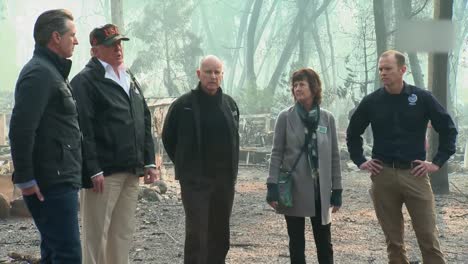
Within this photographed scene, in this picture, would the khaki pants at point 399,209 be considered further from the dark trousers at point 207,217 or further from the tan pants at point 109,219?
the tan pants at point 109,219

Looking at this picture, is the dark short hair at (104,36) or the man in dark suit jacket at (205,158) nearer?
the dark short hair at (104,36)

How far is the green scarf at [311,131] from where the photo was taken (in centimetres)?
557

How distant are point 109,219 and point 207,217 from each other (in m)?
0.92

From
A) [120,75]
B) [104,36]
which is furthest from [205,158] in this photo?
[104,36]

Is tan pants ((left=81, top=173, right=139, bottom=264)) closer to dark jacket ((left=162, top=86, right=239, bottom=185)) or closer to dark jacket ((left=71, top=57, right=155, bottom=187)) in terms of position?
dark jacket ((left=71, top=57, right=155, bottom=187))

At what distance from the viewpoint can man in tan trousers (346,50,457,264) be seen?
5.52m

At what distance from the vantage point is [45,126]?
415 centimetres

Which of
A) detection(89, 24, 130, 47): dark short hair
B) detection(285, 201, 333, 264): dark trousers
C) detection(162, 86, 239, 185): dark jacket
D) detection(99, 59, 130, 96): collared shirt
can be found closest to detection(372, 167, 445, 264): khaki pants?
detection(285, 201, 333, 264): dark trousers

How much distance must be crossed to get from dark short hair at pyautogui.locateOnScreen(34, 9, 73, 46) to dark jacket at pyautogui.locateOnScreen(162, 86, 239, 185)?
1605mm

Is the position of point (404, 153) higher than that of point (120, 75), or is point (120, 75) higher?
point (120, 75)

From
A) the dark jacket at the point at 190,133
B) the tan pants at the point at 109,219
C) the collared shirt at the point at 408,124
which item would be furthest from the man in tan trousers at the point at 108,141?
the collared shirt at the point at 408,124

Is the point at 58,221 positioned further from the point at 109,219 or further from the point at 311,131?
the point at 311,131

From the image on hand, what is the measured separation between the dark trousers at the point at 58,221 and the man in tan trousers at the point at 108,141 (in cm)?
67

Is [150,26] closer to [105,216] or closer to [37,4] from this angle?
[105,216]
